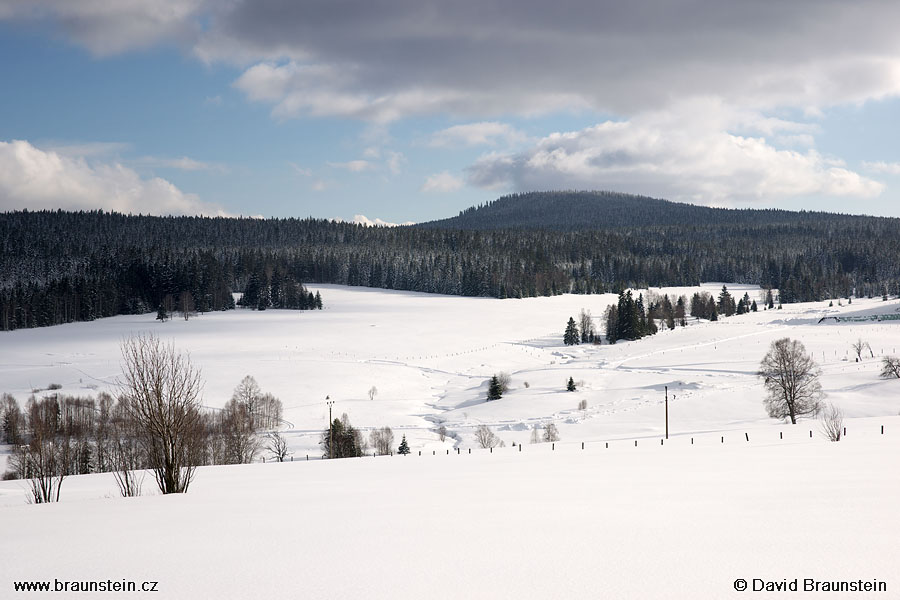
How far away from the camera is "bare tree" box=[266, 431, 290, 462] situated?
167ft

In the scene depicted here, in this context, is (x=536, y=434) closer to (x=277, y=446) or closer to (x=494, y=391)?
(x=494, y=391)

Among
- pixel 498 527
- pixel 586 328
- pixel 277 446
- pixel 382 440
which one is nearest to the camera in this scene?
pixel 498 527

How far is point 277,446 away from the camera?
52.0 meters

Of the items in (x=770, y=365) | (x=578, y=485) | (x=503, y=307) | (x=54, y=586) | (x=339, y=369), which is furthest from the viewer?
(x=503, y=307)

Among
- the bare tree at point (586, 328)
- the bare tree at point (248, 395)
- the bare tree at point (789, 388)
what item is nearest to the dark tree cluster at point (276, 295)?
the bare tree at point (586, 328)

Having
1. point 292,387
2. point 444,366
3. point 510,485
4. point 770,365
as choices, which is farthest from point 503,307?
point 510,485

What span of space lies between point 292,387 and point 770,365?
5332cm

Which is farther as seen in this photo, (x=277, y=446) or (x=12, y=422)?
(x=12, y=422)

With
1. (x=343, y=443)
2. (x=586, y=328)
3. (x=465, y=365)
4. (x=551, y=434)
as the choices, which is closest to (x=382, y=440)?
(x=343, y=443)

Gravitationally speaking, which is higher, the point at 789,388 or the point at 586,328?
the point at 586,328

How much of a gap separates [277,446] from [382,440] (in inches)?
358

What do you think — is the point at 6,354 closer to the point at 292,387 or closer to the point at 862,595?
the point at 292,387

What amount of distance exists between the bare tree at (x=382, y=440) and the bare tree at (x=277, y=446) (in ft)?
25.0

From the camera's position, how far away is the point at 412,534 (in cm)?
986
